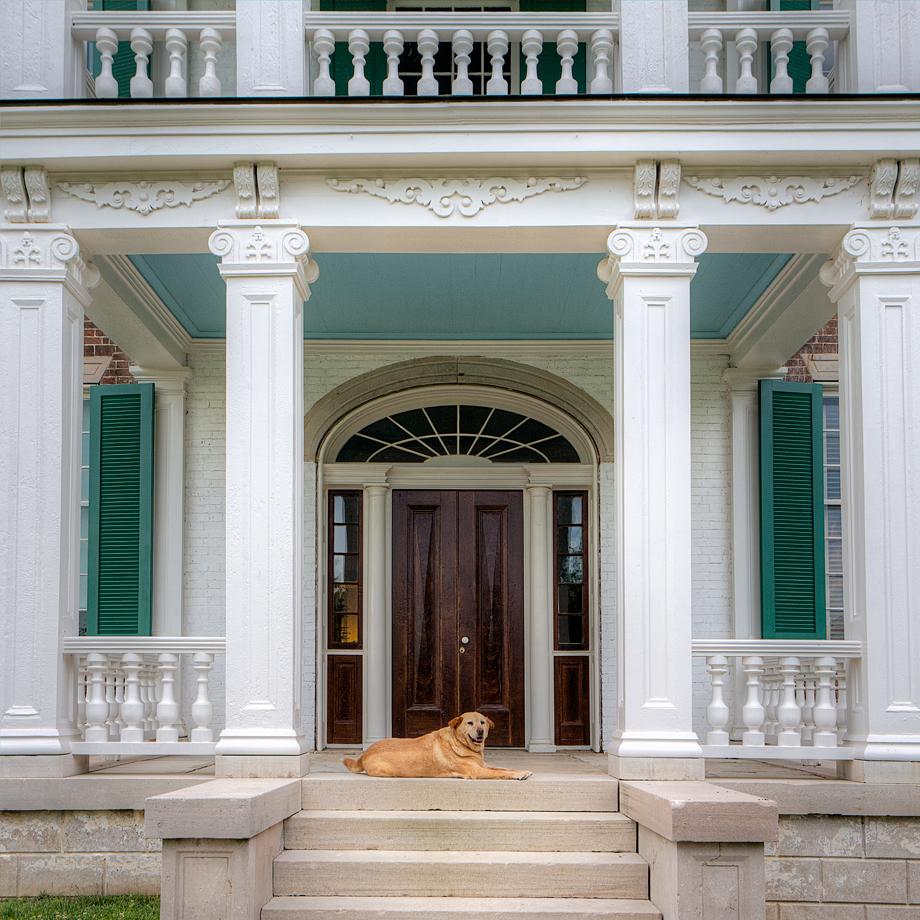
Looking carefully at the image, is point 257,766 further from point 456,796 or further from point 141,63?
point 141,63

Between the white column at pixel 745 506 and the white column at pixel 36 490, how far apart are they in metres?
5.52

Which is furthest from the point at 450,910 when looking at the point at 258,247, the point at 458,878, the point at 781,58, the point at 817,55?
the point at 817,55

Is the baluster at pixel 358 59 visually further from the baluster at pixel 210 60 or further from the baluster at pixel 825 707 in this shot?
the baluster at pixel 825 707

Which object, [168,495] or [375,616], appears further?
[375,616]

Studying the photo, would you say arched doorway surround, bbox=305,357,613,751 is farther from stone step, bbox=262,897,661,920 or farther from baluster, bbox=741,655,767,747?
stone step, bbox=262,897,661,920

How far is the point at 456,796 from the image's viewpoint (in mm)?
6695

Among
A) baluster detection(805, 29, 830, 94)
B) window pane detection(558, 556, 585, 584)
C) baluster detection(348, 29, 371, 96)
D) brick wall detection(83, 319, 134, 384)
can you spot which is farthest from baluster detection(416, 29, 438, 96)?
window pane detection(558, 556, 585, 584)

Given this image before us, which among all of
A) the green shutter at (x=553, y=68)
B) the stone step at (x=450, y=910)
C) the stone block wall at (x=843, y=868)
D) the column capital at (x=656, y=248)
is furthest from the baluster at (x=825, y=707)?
the green shutter at (x=553, y=68)

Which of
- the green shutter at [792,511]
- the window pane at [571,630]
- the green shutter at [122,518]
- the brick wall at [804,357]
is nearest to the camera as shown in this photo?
the green shutter at [792,511]

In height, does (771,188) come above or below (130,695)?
above

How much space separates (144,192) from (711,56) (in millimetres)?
3487

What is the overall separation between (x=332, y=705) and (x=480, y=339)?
3438 millimetres

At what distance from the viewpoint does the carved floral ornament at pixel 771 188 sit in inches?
280

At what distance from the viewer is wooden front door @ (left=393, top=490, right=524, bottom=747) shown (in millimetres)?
10719
